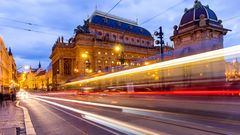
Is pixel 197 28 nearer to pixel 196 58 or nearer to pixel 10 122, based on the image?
pixel 196 58

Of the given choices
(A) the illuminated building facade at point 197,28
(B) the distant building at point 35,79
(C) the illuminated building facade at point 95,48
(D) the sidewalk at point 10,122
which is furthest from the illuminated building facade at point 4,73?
(B) the distant building at point 35,79

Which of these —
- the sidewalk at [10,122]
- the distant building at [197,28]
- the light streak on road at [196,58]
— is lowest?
the sidewalk at [10,122]

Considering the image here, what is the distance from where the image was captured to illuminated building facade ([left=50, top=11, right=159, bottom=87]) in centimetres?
8594

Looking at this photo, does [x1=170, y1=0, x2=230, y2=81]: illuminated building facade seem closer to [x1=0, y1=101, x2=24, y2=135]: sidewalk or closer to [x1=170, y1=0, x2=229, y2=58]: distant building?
[x1=170, y1=0, x2=229, y2=58]: distant building

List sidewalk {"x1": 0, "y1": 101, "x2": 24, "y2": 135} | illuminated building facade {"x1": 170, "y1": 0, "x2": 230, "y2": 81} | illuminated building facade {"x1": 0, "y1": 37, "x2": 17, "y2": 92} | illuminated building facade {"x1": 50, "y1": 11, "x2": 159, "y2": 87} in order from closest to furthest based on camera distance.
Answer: sidewalk {"x1": 0, "y1": 101, "x2": 24, "y2": 135} < illuminated building facade {"x1": 0, "y1": 37, "x2": 17, "y2": 92} < illuminated building facade {"x1": 170, "y1": 0, "x2": 230, "y2": 81} < illuminated building facade {"x1": 50, "y1": 11, "x2": 159, "y2": 87}

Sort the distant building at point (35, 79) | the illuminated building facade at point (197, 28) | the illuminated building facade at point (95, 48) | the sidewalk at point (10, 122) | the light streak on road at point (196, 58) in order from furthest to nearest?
the distant building at point (35, 79) < the illuminated building facade at point (95, 48) < the illuminated building facade at point (197, 28) < the light streak on road at point (196, 58) < the sidewalk at point (10, 122)

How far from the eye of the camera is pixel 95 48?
86812 millimetres

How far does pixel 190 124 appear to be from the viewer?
10.3 metres

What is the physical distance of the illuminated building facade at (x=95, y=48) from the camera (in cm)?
8594

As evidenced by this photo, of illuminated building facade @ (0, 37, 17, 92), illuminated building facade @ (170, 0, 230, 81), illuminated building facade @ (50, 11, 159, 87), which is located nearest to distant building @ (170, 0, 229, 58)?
illuminated building facade @ (170, 0, 230, 81)

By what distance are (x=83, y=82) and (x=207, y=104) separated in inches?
698

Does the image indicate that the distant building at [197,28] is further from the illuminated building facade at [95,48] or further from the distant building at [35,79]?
the distant building at [35,79]

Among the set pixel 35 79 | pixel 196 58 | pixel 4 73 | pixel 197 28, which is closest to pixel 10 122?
pixel 196 58

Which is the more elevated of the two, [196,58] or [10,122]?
[196,58]
